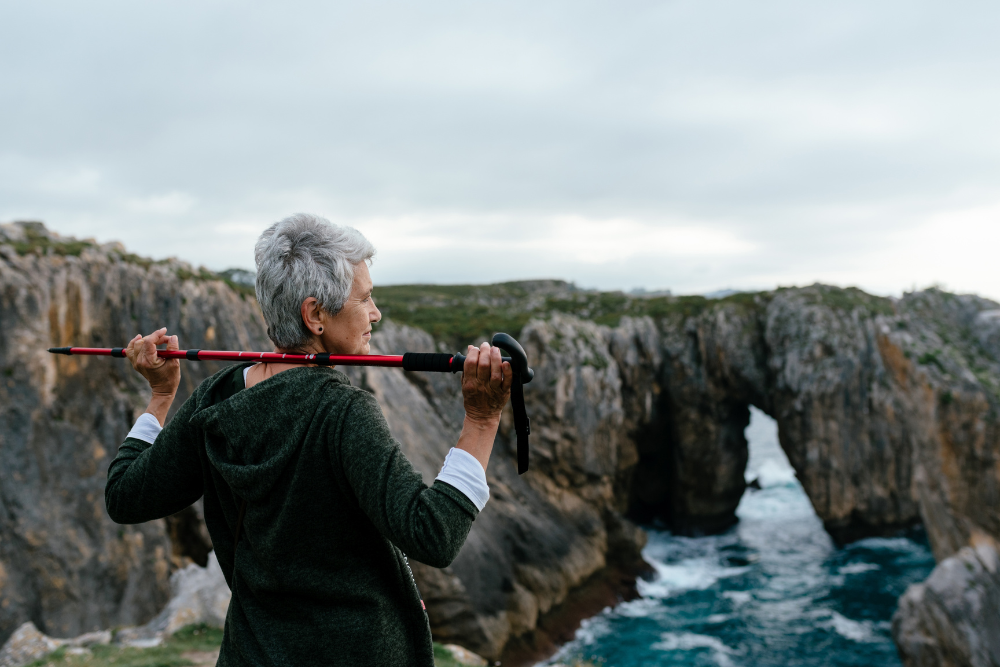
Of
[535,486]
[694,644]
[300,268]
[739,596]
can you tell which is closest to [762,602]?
[739,596]

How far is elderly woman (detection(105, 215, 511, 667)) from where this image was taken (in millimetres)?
2240

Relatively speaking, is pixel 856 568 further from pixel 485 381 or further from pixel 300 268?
pixel 300 268

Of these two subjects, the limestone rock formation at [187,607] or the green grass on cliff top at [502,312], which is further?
the green grass on cliff top at [502,312]

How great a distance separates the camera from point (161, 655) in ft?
35.4

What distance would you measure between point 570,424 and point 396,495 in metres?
25.9

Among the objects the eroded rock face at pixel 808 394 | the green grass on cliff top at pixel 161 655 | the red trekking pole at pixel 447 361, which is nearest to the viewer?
the red trekking pole at pixel 447 361

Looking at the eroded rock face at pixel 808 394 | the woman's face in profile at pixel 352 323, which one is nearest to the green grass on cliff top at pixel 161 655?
the woman's face in profile at pixel 352 323

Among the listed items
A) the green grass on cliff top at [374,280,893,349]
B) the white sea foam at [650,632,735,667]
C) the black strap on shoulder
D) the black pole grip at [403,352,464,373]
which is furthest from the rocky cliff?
the black pole grip at [403,352,464,373]

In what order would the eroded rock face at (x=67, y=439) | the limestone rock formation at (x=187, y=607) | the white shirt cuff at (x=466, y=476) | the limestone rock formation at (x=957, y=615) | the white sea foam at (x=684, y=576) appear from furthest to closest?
the white sea foam at (x=684, y=576), the limestone rock formation at (x=957, y=615), the eroded rock face at (x=67, y=439), the limestone rock formation at (x=187, y=607), the white shirt cuff at (x=466, y=476)

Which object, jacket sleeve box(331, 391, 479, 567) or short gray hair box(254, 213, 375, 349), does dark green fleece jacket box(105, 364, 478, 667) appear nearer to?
jacket sleeve box(331, 391, 479, 567)

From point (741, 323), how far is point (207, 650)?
30055 mm

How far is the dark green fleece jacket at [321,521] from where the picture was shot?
7.18 feet

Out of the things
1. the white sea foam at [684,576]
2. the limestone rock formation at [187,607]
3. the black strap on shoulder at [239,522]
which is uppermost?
the black strap on shoulder at [239,522]

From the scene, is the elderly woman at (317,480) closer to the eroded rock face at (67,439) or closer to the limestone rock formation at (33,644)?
the limestone rock formation at (33,644)
